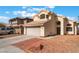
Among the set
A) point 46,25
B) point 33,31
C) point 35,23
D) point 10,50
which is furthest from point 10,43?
point 46,25

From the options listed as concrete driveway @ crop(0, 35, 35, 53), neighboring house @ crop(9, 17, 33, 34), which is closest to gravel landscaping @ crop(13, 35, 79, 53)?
concrete driveway @ crop(0, 35, 35, 53)

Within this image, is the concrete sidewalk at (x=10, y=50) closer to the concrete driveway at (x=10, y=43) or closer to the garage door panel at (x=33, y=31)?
the concrete driveway at (x=10, y=43)

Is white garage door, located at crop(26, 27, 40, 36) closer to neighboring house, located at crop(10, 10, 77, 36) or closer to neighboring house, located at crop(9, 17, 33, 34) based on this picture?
neighboring house, located at crop(10, 10, 77, 36)

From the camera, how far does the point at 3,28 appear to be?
513cm

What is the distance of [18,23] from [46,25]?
65 centimetres

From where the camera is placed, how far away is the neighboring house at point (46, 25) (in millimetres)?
5113

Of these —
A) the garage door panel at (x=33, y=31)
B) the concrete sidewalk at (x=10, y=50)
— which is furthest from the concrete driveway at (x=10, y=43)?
the garage door panel at (x=33, y=31)

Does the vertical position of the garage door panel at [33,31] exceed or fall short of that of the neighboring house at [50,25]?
it falls short

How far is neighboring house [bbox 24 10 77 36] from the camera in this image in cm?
511

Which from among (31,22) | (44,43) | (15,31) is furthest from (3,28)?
(44,43)

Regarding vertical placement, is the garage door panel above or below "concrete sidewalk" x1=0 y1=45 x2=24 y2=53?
above

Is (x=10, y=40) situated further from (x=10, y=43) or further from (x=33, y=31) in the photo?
(x=33, y=31)
